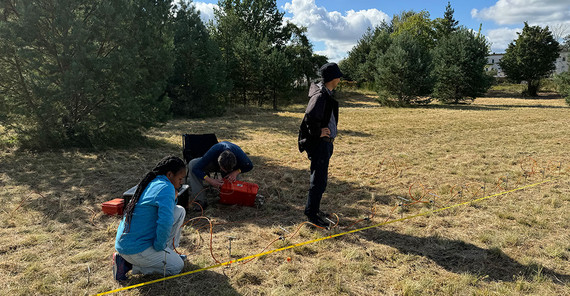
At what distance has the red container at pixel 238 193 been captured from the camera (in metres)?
4.65

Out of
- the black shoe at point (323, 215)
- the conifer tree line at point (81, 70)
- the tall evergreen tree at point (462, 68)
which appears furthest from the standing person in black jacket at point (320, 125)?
the tall evergreen tree at point (462, 68)

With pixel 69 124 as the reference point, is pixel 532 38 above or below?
above

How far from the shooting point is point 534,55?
36.9 meters

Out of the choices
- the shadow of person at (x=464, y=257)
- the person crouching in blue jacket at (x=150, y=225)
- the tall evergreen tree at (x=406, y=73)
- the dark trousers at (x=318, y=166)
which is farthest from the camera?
the tall evergreen tree at (x=406, y=73)

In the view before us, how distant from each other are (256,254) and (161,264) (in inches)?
37.6

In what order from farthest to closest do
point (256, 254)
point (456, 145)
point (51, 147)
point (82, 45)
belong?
point (456, 145) < point (51, 147) < point (82, 45) < point (256, 254)

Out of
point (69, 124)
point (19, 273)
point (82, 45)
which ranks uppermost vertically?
point (82, 45)

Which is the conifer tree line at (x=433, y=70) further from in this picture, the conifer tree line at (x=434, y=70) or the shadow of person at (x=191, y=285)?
the shadow of person at (x=191, y=285)

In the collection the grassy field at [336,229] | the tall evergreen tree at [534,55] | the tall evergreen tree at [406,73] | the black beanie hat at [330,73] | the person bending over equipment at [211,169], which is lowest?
the grassy field at [336,229]

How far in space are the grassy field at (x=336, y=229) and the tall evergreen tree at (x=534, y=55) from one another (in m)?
35.8

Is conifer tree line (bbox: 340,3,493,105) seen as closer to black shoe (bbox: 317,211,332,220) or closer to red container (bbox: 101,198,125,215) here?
black shoe (bbox: 317,211,332,220)

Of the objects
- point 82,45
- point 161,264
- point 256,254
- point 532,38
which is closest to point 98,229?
point 161,264

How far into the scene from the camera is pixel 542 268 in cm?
320

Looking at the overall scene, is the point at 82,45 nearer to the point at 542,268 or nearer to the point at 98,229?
the point at 98,229
